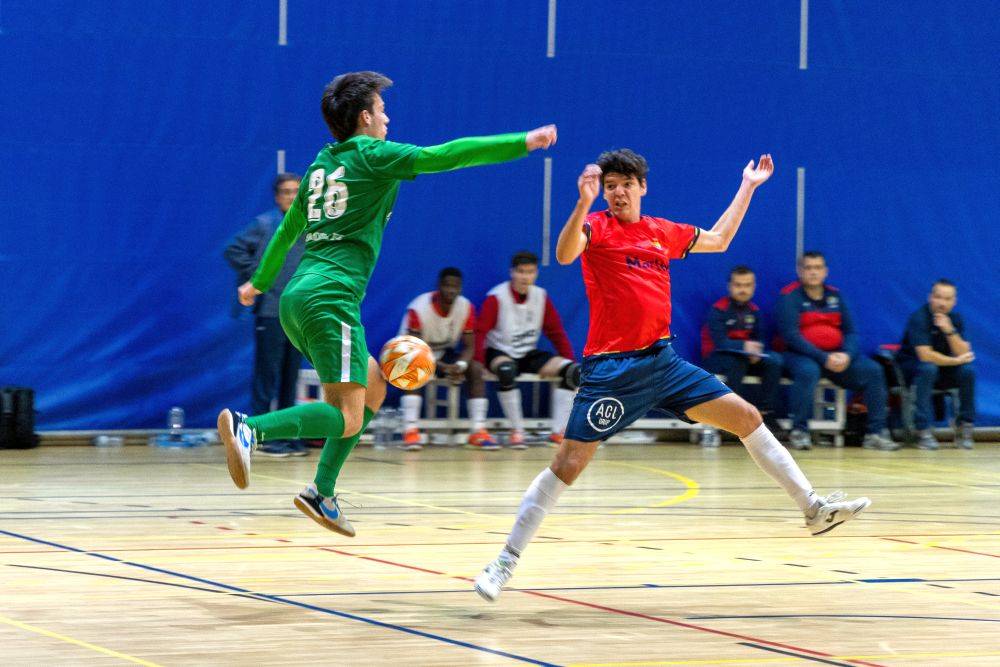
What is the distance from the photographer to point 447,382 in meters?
12.4

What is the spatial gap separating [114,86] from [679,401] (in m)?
7.71

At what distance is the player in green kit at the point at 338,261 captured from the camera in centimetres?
570

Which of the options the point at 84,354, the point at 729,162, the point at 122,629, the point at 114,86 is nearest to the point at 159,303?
the point at 84,354

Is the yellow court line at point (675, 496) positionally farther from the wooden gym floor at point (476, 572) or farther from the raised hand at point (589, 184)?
the raised hand at point (589, 184)

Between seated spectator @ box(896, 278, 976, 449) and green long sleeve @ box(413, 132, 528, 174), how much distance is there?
28.5 ft

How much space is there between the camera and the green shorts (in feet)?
18.9

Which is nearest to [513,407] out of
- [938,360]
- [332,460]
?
[938,360]

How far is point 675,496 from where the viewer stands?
926 centimetres

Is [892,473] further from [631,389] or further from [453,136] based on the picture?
[631,389]

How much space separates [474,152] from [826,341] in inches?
325

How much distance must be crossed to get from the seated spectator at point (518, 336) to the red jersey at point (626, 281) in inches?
249

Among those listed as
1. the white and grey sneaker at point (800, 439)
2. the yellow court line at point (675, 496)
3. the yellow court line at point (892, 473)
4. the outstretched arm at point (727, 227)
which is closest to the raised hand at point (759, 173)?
the outstretched arm at point (727, 227)

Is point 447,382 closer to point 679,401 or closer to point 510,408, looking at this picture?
point 510,408

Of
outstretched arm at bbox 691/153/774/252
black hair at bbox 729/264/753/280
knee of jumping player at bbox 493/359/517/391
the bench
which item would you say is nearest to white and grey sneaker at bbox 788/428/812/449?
the bench
